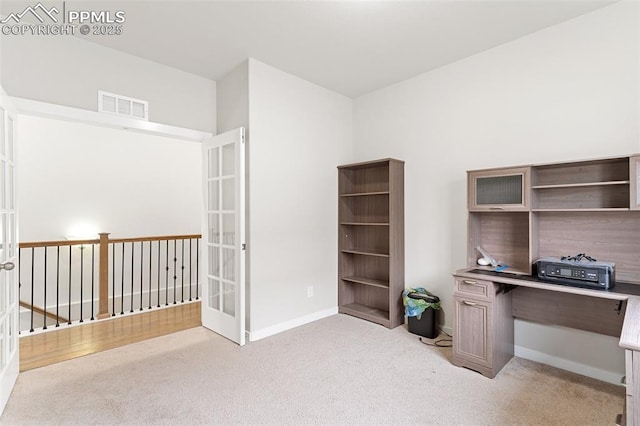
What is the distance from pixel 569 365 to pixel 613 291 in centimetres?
90

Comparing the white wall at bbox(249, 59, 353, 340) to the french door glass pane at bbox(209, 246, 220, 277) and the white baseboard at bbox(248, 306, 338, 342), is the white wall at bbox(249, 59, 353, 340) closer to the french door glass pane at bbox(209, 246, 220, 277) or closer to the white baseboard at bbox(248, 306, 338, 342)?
the white baseboard at bbox(248, 306, 338, 342)

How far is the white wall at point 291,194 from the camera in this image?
3.22 meters

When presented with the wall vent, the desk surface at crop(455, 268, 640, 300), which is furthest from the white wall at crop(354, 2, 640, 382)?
the wall vent

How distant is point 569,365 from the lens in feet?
8.22

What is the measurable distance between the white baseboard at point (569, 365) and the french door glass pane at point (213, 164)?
3.38 meters

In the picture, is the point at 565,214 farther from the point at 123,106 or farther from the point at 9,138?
the point at 9,138

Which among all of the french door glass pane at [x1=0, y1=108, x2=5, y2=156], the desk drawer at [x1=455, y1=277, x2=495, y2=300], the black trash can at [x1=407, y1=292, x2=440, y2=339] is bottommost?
the black trash can at [x1=407, y1=292, x2=440, y2=339]

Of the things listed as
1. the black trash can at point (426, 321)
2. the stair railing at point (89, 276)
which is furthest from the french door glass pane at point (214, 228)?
the black trash can at point (426, 321)

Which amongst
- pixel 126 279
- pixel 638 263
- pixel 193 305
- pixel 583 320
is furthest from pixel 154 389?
pixel 126 279

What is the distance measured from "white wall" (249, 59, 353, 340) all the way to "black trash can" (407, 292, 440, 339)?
1.09 m

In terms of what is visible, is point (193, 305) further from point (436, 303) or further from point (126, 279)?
point (436, 303)

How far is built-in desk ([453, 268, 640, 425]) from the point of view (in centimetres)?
232

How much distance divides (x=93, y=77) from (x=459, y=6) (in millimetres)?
3117

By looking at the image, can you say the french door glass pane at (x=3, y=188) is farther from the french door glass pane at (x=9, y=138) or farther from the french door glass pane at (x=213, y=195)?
the french door glass pane at (x=213, y=195)
